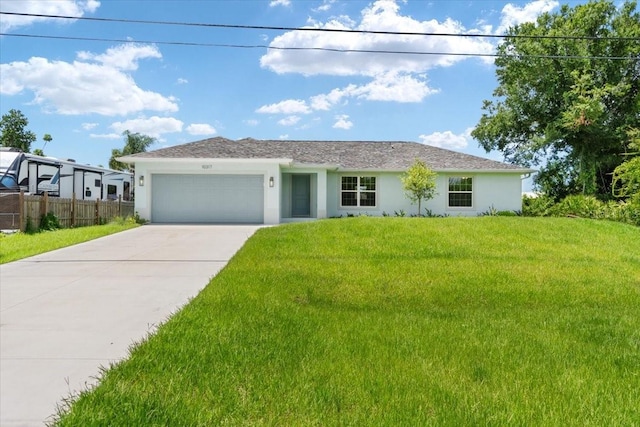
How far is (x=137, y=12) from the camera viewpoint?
468 inches

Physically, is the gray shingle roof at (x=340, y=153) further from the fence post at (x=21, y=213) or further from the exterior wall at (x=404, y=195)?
the fence post at (x=21, y=213)

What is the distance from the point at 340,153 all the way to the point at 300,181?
115 inches

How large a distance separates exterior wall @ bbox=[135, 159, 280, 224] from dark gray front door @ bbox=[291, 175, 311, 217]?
333 centimetres

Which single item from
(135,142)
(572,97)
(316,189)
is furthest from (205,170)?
(135,142)

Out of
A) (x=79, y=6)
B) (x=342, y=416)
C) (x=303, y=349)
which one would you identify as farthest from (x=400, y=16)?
(x=342, y=416)

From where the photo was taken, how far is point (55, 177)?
65.0 ft

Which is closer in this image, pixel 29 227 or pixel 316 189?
pixel 29 227

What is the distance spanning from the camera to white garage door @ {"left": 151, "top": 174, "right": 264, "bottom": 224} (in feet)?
64.4

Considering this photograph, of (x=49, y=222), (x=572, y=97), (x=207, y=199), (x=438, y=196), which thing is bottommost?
(x=49, y=222)

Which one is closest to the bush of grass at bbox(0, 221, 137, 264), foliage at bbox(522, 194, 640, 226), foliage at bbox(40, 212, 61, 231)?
foliage at bbox(522, 194, 640, 226)

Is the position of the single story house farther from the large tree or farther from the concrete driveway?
the concrete driveway

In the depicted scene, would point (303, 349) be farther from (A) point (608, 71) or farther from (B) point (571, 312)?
(A) point (608, 71)

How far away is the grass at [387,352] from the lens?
120 inches

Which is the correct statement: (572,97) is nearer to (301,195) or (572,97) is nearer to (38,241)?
(301,195)
